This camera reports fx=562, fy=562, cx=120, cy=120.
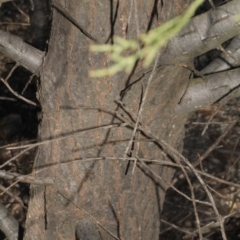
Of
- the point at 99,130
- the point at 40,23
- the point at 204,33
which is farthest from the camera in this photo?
the point at 40,23

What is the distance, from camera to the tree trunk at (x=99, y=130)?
6.44 ft

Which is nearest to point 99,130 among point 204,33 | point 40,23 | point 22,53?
point 22,53

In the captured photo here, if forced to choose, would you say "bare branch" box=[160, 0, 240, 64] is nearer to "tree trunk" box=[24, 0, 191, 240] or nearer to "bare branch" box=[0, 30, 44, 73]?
"tree trunk" box=[24, 0, 191, 240]

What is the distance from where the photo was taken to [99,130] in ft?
7.04

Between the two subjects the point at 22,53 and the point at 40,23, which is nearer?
the point at 22,53

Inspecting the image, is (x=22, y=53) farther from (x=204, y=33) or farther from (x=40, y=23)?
(x=204, y=33)

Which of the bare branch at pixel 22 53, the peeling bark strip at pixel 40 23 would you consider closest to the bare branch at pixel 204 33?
the bare branch at pixel 22 53

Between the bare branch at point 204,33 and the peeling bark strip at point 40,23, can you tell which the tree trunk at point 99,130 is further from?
the peeling bark strip at point 40,23

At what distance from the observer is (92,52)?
6.56ft

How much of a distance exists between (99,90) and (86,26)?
9.8 inches

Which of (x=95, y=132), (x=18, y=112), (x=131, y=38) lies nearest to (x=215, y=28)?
(x=131, y=38)

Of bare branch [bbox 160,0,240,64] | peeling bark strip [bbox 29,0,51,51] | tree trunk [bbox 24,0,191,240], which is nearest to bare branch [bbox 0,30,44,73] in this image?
tree trunk [bbox 24,0,191,240]

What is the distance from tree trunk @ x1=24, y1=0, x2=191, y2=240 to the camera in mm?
1963

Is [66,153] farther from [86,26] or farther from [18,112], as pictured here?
[18,112]
